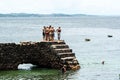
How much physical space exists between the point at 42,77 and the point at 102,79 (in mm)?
5916

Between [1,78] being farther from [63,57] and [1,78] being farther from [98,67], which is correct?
[98,67]

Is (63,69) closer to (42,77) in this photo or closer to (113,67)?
(42,77)

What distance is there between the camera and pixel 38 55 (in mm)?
49312

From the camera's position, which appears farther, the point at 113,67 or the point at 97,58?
the point at 97,58

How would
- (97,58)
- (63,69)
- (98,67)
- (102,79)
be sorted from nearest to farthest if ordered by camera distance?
1. (102,79)
2. (63,69)
3. (98,67)
4. (97,58)

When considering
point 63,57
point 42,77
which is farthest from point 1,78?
point 63,57

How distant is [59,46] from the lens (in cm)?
4912

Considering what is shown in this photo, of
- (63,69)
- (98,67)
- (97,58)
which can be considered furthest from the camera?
(97,58)

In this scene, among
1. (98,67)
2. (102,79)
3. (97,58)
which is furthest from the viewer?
(97,58)

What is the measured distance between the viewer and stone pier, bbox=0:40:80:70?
157ft

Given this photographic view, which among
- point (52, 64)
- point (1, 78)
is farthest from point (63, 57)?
point (1, 78)

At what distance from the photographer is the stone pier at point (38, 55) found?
157 feet

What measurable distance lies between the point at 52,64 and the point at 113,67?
750cm

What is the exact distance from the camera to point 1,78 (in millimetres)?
44125
